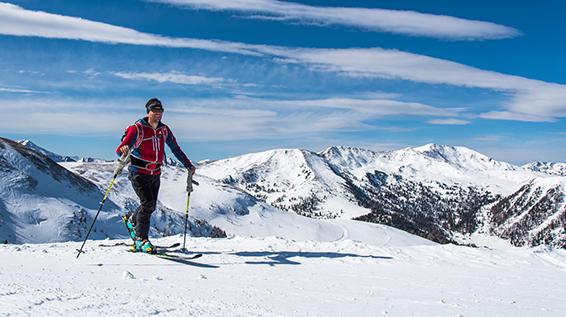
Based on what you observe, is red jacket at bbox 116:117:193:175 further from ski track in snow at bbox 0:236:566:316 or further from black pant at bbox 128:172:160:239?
ski track in snow at bbox 0:236:566:316

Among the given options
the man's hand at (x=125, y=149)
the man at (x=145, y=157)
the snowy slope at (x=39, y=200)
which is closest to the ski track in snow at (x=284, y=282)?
the man at (x=145, y=157)

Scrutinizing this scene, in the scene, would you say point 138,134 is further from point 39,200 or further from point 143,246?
point 39,200

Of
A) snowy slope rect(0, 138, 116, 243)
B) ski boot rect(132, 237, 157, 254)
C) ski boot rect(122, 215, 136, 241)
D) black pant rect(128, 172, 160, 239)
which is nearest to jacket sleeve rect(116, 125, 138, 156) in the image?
black pant rect(128, 172, 160, 239)

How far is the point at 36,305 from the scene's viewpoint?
5.41 metres

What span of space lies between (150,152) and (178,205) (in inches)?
6476

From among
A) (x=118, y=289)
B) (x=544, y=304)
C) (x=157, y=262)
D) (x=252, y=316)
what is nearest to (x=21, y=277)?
(x=118, y=289)

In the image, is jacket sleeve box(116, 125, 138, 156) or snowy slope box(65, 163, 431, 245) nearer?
jacket sleeve box(116, 125, 138, 156)

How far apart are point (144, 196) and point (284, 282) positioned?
5109mm

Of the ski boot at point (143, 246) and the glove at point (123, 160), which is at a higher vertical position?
the glove at point (123, 160)

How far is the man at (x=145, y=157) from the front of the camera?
1113 centimetres

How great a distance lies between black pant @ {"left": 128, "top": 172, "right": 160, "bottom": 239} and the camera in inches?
452

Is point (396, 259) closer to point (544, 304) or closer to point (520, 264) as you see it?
point (520, 264)

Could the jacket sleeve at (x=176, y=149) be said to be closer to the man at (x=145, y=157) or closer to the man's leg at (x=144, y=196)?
the man at (x=145, y=157)

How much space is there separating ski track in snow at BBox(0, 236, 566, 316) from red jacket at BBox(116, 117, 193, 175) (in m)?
2.32
